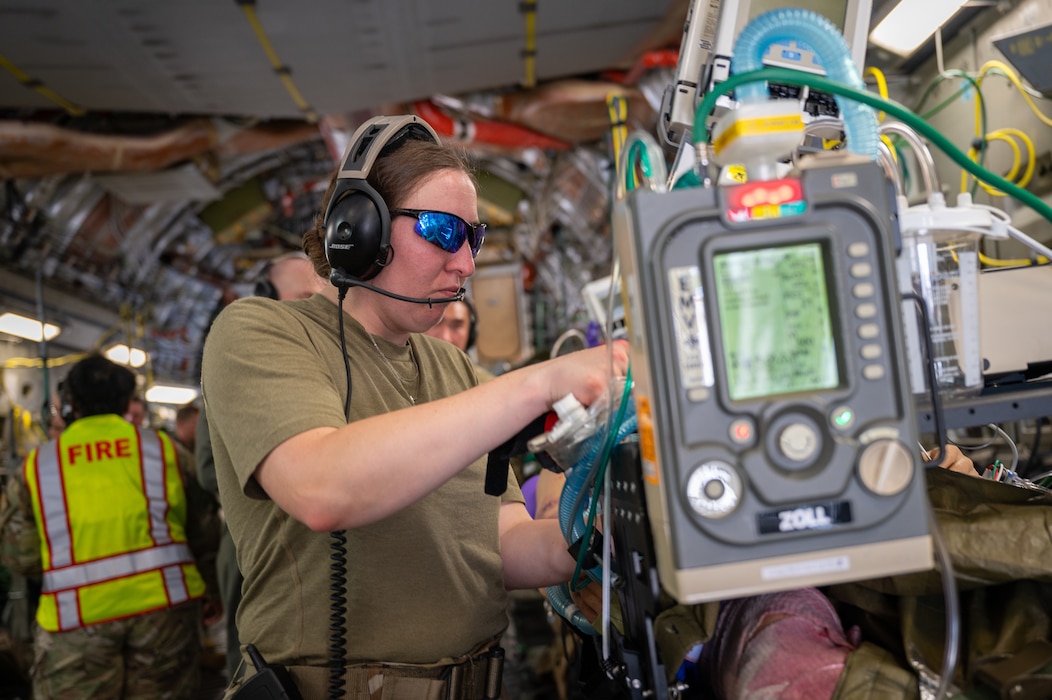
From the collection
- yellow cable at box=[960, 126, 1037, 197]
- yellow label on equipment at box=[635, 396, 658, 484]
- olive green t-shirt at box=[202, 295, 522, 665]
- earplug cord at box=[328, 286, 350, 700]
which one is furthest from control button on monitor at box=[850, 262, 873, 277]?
yellow cable at box=[960, 126, 1037, 197]

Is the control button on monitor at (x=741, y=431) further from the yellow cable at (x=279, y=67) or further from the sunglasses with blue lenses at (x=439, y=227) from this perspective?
the yellow cable at (x=279, y=67)

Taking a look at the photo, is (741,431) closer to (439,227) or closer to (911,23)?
(439,227)

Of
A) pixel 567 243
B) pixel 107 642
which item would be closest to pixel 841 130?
pixel 107 642

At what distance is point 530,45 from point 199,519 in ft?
11.3

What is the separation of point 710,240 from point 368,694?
3.28 ft

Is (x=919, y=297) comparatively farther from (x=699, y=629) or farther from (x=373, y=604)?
(x=373, y=604)

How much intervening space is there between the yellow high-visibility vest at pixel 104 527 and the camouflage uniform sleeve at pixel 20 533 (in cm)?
5

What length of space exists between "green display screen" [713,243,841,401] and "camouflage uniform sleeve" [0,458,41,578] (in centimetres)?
389

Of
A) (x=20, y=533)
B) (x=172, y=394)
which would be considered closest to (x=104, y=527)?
(x=20, y=533)

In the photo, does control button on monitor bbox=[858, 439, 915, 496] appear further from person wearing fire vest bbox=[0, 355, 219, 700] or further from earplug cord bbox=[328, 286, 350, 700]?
person wearing fire vest bbox=[0, 355, 219, 700]

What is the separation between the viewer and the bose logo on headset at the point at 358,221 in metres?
1.48

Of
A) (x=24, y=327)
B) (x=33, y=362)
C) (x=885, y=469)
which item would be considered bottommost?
(x=885, y=469)

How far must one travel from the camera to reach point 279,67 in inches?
214

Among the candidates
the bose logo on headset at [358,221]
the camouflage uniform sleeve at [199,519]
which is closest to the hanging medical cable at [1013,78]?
the bose logo on headset at [358,221]
